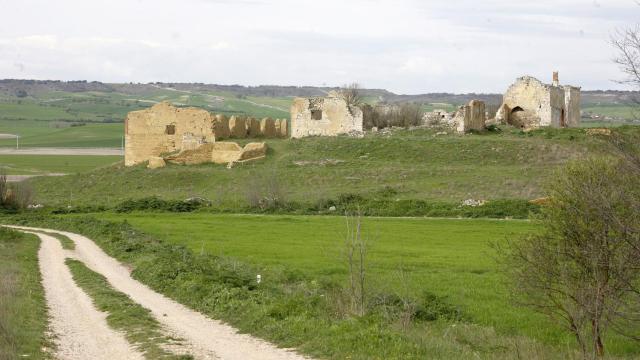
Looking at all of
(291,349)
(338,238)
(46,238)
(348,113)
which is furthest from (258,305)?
(348,113)

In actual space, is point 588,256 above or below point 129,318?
above

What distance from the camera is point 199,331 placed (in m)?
16.2

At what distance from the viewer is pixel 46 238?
37.5 metres

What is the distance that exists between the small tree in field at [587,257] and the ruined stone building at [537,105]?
160ft

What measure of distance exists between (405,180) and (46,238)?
21.3m

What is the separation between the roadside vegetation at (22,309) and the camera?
13977 millimetres

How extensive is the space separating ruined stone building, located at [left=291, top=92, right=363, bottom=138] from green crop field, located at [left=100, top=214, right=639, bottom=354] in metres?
23.8

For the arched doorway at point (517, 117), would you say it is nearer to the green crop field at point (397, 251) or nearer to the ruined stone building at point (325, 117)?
the ruined stone building at point (325, 117)

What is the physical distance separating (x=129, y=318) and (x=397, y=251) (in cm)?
1365

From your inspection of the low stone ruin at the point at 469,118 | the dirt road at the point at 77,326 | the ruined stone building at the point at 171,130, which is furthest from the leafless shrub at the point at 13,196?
the dirt road at the point at 77,326

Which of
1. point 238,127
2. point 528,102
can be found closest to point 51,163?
point 238,127

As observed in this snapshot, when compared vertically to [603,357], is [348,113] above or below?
above

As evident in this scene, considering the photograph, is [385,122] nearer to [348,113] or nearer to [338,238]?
[348,113]

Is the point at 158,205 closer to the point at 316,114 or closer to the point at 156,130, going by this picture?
the point at 156,130
